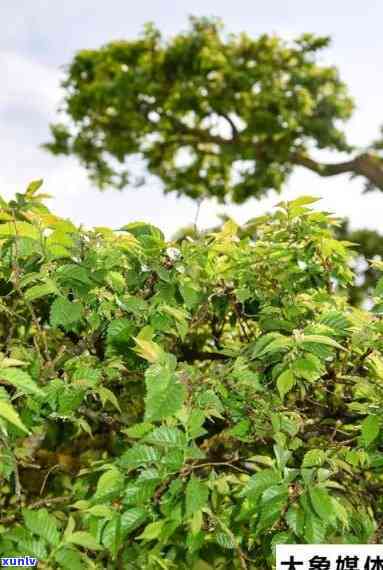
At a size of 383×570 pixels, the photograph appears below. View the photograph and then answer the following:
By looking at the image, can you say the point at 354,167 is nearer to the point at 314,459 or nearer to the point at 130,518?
the point at 314,459

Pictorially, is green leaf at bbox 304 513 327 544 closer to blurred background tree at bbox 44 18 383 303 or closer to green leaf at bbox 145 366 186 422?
green leaf at bbox 145 366 186 422

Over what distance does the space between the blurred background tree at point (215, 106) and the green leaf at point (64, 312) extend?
16.1 m

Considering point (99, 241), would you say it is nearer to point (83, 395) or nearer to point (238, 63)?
point (83, 395)

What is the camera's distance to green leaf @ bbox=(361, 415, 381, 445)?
8.86 ft

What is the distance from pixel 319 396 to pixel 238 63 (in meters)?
16.6

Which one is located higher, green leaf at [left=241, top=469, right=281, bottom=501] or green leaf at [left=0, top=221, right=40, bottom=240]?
green leaf at [left=0, top=221, right=40, bottom=240]

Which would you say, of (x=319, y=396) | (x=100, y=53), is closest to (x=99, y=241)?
(x=319, y=396)

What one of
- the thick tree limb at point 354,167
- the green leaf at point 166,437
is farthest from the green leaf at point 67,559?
the thick tree limb at point 354,167

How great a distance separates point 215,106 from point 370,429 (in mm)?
17170

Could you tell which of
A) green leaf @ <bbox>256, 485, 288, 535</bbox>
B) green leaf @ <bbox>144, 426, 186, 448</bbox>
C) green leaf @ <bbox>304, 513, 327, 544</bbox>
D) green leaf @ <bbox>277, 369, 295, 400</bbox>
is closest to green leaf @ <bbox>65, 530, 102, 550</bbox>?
green leaf @ <bbox>144, 426, 186, 448</bbox>

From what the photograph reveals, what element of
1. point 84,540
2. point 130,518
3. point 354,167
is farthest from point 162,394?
point 354,167

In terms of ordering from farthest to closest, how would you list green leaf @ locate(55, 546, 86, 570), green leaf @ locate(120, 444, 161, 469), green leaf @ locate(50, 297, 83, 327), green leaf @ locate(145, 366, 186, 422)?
green leaf @ locate(50, 297, 83, 327)
green leaf @ locate(55, 546, 86, 570)
green leaf @ locate(120, 444, 161, 469)
green leaf @ locate(145, 366, 186, 422)

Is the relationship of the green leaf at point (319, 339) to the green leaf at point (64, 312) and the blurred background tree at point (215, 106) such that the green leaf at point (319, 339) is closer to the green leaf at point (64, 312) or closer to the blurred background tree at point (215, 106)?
the green leaf at point (64, 312)

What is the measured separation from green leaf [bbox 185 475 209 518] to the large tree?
648 inches
